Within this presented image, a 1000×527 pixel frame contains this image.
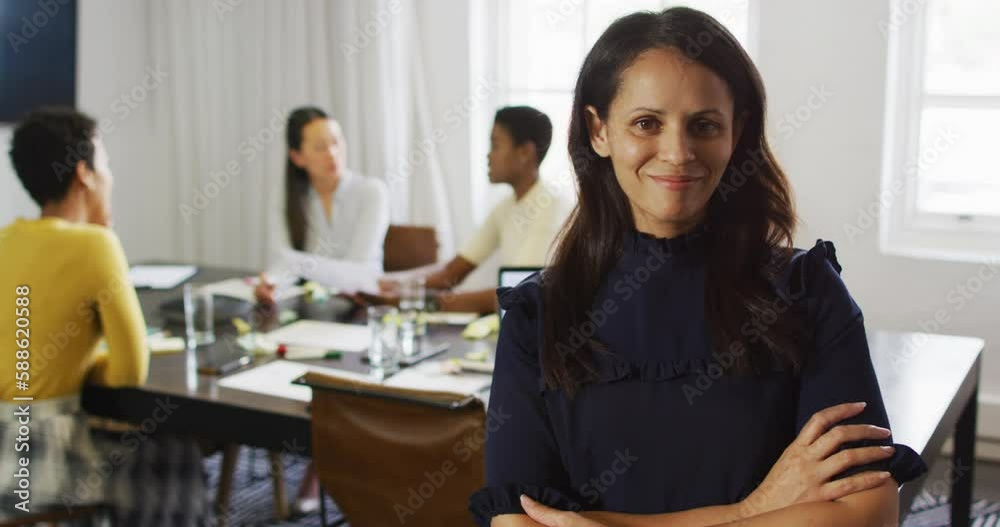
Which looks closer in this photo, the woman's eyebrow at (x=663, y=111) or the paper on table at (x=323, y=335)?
the woman's eyebrow at (x=663, y=111)

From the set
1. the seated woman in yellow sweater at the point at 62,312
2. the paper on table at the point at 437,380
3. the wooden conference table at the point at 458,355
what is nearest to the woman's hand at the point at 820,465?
the wooden conference table at the point at 458,355

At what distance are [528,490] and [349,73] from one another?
336 centimetres

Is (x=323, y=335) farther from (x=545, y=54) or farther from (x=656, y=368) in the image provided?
(x=545, y=54)

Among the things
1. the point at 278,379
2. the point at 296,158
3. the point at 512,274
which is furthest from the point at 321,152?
the point at 512,274

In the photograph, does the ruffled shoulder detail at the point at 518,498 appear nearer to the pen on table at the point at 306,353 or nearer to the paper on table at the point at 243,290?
the pen on table at the point at 306,353

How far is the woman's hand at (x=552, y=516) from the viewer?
1229 mm

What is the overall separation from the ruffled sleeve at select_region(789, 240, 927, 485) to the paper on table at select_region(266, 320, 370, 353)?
1.60 meters

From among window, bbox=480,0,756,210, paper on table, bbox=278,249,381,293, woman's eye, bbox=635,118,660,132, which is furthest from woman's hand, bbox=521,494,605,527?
window, bbox=480,0,756,210

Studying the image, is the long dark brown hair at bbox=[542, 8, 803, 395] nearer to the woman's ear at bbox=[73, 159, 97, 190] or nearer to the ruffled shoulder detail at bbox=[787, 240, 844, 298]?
the ruffled shoulder detail at bbox=[787, 240, 844, 298]

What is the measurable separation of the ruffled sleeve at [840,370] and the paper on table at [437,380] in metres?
1.12

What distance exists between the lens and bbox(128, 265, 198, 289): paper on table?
3.38m

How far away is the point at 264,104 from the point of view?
4621mm

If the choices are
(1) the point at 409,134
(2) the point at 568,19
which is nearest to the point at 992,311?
(2) the point at 568,19

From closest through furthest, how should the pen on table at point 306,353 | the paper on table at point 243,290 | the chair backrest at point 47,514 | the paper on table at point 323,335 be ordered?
the chair backrest at point 47,514, the pen on table at point 306,353, the paper on table at point 323,335, the paper on table at point 243,290
